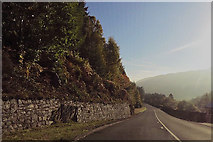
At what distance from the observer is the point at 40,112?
1181cm

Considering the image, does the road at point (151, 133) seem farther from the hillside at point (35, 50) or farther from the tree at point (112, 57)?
the tree at point (112, 57)

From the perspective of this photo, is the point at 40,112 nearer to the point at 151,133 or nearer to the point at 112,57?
the point at 151,133

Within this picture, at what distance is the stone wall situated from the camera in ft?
31.8

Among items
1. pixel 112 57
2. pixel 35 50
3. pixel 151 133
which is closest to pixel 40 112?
pixel 35 50

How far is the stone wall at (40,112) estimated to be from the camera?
9.70 meters

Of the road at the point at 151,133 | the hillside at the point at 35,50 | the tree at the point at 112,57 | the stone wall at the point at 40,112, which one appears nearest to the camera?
the road at the point at 151,133

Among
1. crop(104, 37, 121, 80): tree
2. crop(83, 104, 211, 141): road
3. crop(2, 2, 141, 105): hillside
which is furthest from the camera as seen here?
crop(104, 37, 121, 80): tree

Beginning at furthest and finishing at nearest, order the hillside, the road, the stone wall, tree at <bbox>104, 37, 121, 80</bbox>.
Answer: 1. tree at <bbox>104, 37, 121, 80</bbox>
2. the hillside
3. the stone wall
4. the road

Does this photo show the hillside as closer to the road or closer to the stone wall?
the stone wall

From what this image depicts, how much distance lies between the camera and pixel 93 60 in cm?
3172

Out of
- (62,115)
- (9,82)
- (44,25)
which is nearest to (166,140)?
(62,115)

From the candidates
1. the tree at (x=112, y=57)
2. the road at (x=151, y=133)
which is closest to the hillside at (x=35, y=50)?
the road at (x=151, y=133)

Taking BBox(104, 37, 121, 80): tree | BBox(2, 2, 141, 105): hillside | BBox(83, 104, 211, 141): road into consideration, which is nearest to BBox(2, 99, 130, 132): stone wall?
BBox(2, 2, 141, 105): hillside

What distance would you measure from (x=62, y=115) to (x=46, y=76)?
3.89m
